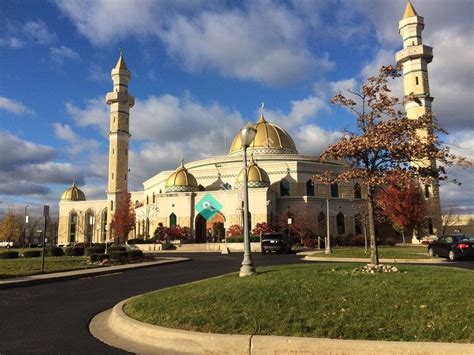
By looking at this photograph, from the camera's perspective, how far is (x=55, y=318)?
852 cm

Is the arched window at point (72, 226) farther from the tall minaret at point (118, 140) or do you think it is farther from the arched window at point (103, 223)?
the tall minaret at point (118, 140)

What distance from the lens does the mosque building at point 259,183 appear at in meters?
52.7

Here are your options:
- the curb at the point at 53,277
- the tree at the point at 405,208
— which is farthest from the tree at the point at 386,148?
the tree at the point at 405,208

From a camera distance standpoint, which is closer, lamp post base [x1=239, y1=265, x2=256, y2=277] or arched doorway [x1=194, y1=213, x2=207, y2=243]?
lamp post base [x1=239, y1=265, x2=256, y2=277]

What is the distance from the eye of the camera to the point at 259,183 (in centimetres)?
5166

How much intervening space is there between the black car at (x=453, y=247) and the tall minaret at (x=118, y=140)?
1780 inches

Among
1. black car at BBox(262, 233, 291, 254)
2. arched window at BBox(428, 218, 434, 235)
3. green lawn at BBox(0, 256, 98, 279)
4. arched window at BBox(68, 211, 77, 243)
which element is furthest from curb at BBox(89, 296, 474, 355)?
arched window at BBox(68, 211, 77, 243)

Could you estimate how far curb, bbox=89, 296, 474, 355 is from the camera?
5156mm

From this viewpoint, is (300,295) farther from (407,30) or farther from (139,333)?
(407,30)

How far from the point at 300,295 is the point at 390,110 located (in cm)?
668

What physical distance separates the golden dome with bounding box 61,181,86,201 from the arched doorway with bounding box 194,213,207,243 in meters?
34.1

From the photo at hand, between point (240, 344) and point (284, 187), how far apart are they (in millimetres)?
52662

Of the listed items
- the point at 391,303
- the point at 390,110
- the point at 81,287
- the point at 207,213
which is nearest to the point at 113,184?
the point at 207,213

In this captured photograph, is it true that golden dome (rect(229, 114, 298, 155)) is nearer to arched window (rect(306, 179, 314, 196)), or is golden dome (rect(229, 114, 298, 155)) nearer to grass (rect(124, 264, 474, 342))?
arched window (rect(306, 179, 314, 196))
